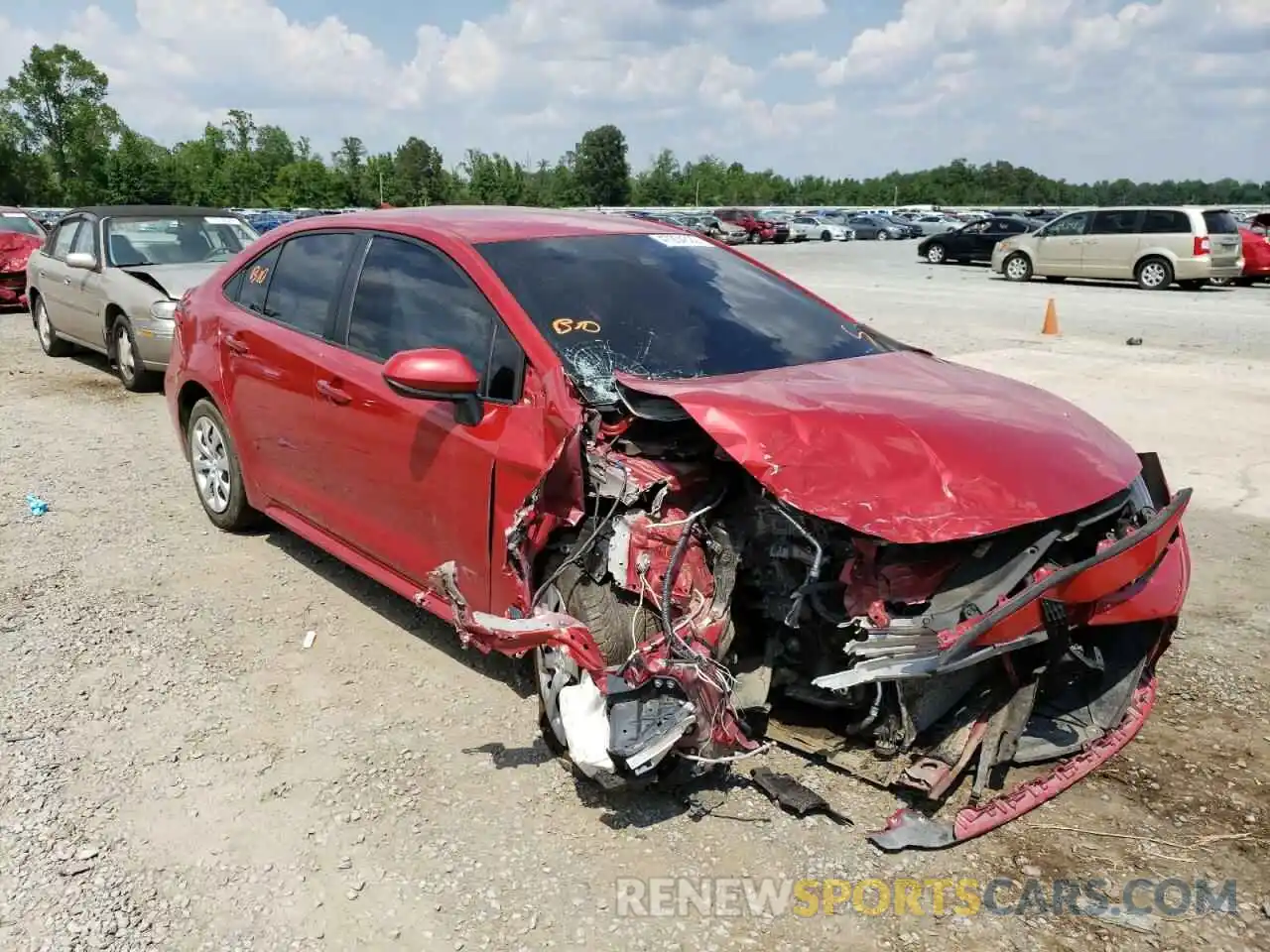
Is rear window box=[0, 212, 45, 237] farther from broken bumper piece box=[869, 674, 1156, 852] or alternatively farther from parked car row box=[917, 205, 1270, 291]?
parked car row box=[917, 205, 1270, 291]

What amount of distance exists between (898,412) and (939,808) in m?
1.26

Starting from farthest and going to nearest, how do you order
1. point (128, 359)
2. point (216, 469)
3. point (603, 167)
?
point (603, 167) < point (128, 359) < point (216, 469)

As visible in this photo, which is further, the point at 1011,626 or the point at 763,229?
the point at 763,229

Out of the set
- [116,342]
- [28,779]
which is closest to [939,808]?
[28,779]

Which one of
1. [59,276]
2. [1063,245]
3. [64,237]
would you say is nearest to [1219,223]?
[1063,245]

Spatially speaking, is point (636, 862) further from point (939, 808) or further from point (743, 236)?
point (743, 236)

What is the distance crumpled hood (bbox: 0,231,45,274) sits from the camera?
1473cm

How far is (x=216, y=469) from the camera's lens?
17.9 feet

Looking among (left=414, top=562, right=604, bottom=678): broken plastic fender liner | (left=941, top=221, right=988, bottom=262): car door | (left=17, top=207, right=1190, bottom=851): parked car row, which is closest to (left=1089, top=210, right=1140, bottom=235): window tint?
(left=941, top=221, right=988, bottom=262): car door

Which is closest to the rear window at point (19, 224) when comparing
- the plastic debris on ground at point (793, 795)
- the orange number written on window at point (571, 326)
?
the orange number written on window at point (571, 326)

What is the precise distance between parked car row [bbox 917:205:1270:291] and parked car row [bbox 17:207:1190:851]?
60.8 ft

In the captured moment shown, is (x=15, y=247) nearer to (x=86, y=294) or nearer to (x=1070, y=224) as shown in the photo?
(x=86, y=294)

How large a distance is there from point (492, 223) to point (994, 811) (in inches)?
114

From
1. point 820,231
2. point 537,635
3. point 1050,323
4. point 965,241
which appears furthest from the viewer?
point 820,231
